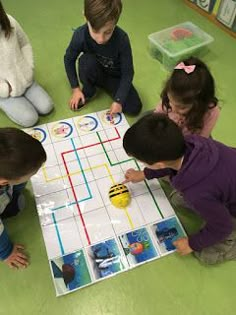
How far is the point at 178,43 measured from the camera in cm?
156

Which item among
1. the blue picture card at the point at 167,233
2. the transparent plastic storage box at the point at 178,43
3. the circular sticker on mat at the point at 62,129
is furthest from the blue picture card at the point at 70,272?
the transparent plastic storage box at the point at 178,43

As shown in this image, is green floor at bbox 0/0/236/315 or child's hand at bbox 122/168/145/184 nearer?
green floor at bbox 0/0/236/315

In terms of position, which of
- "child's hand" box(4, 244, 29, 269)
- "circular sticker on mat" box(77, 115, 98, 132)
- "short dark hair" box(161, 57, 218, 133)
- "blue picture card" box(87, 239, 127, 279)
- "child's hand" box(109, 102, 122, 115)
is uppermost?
"short dark hair" box(161, 57, 218, 133)

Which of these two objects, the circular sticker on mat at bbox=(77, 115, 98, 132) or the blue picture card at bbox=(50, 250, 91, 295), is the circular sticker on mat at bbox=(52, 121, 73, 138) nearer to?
the circular sticker on mat at bbox=(77, 115, 98, 132)

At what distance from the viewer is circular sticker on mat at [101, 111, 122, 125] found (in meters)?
1.29

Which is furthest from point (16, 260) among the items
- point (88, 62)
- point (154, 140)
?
point (88, 62)

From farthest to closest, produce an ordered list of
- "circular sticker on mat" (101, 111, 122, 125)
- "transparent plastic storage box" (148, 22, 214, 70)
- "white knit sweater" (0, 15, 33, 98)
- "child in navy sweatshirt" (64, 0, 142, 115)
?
"transparent plastic storage box" (148, 22, 214, 70)
"circular sticker on mat" (101, 111, 122, 125)
"white knit sweater" (0, 15, 33, 98)
"child in navy sweatshirt" (64, 0, 142, 115)

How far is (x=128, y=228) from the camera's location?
39.8 inches

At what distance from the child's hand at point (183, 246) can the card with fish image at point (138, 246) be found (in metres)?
0.07

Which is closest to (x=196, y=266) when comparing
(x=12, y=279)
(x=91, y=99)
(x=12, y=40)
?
(x=12, y=279)

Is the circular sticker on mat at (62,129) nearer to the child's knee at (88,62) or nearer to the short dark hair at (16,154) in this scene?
the child's knee at (88,62)

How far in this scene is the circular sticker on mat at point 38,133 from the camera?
1.23m

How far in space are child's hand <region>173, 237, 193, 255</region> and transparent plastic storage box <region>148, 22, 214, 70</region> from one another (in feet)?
2.84

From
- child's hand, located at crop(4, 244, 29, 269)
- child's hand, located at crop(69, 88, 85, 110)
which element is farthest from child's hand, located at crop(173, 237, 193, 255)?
child's hand, located at crop(69, 88, 85, 110)
